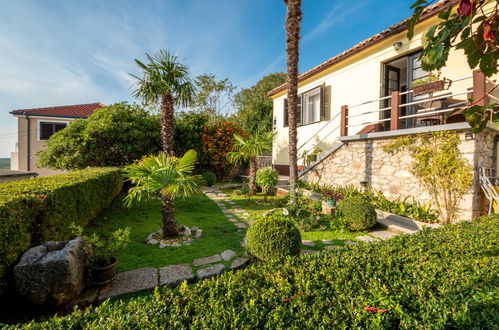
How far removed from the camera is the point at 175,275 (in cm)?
351

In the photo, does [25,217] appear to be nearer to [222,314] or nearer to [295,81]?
[222,314]

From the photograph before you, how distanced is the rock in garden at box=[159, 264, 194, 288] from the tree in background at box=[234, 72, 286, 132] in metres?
18.7

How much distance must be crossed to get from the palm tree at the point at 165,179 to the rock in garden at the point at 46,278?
1788 mm

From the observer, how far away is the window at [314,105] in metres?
10.9

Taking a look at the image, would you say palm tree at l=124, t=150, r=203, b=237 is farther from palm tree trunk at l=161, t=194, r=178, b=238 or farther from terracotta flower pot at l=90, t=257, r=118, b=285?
terracotta flower pot at l=90, t=257, r=118, b=285

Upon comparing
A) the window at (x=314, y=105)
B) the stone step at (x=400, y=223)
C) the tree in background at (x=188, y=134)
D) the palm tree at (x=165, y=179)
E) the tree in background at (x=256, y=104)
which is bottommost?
the stone step at (x=400, y=223)

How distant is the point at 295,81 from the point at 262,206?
14.4 ft

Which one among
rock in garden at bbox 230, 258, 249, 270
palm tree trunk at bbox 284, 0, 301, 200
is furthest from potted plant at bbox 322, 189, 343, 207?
rock in garden at bbox 230, 258, 249, 270

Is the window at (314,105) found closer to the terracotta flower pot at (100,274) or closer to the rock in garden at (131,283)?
the rock in garden at (131,283)

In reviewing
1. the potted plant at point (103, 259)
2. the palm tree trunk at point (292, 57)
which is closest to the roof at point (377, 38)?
the palm tree trunk at point (292, 57)

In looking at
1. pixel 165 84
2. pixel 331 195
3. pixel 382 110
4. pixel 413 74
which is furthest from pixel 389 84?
pixel 165 84

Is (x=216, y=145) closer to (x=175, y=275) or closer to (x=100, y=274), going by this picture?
(x=175, y=275)

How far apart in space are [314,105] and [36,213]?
11.5 m

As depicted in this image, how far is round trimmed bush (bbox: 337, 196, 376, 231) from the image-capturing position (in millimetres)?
5562
